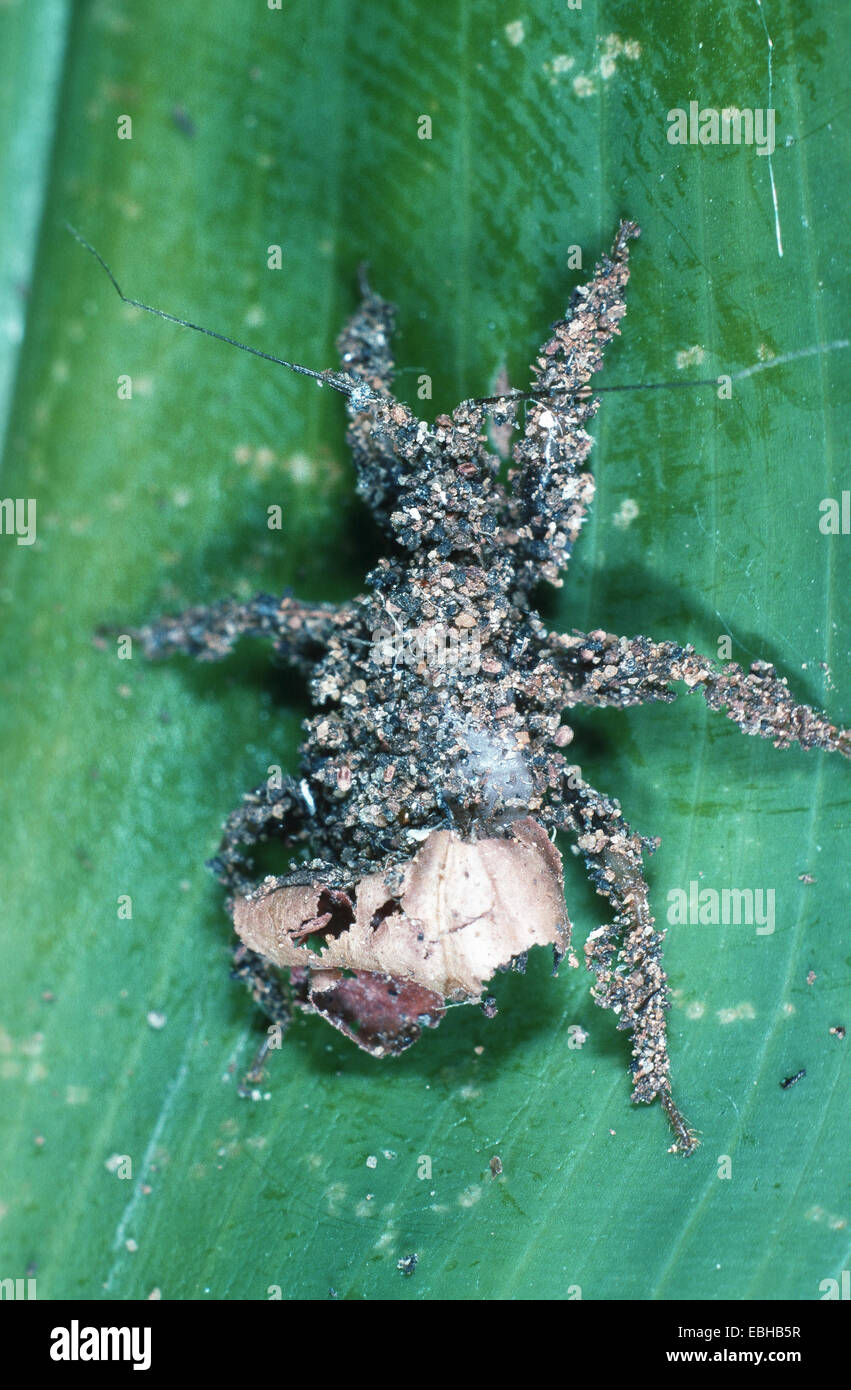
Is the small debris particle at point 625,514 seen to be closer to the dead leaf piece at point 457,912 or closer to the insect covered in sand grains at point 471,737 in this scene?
the insect covered in sand grains at point 471,737

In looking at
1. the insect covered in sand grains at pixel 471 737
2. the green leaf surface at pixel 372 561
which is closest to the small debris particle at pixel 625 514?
the green leaf surface at pixel 372 561

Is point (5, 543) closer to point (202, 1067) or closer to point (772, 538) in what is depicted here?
point (202, 1067)

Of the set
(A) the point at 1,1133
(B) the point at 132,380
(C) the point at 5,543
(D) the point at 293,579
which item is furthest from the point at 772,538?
(A) the point at 1,1133

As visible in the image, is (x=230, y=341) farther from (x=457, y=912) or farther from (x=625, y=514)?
(x=457, y=912)

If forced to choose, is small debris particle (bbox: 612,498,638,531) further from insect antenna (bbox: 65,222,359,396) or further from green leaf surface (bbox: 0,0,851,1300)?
insect antenna (bbox: 65,222,359,396)

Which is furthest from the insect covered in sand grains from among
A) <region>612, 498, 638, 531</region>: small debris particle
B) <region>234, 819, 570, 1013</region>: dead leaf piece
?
<region>612, 498, 638, 531</region>: small debris particle
